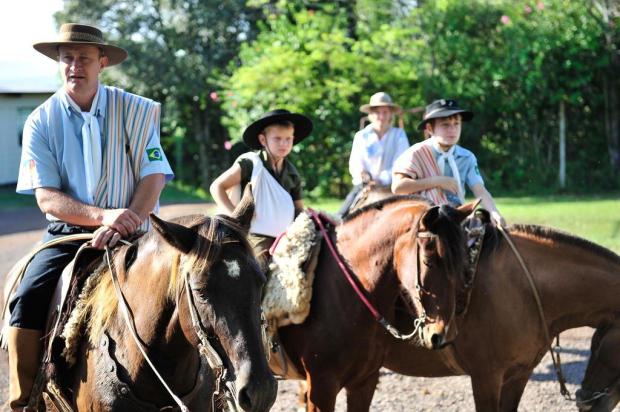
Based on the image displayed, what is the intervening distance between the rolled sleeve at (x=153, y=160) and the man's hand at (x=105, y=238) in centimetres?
52

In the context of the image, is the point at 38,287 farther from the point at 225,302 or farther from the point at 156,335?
the point at 225,302

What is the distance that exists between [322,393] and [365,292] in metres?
0.66

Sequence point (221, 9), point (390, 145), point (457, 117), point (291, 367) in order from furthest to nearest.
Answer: point (221, 9)
point (390, 145)
point (457, 117)
point (291, 367)

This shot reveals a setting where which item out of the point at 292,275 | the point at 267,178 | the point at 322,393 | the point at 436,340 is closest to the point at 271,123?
the point at 267,178

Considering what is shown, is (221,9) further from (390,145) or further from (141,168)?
(141,168)

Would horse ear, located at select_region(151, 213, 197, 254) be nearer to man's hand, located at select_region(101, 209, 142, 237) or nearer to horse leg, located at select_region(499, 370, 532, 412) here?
man's hand, located at select_region(101, 209, 142, 237)

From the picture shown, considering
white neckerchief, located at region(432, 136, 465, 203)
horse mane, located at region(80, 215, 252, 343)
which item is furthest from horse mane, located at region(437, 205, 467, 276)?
horse mane, located at region(80, 215, 252, 343)

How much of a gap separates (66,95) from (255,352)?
1842 mm

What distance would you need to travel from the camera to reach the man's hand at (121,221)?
372cm

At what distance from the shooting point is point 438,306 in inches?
179

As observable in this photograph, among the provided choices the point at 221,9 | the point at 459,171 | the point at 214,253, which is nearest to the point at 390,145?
the point at 459,171

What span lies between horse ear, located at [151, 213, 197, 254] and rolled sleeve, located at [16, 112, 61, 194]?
3.63ft

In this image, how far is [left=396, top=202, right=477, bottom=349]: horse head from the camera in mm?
4523

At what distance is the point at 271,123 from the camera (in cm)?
578
